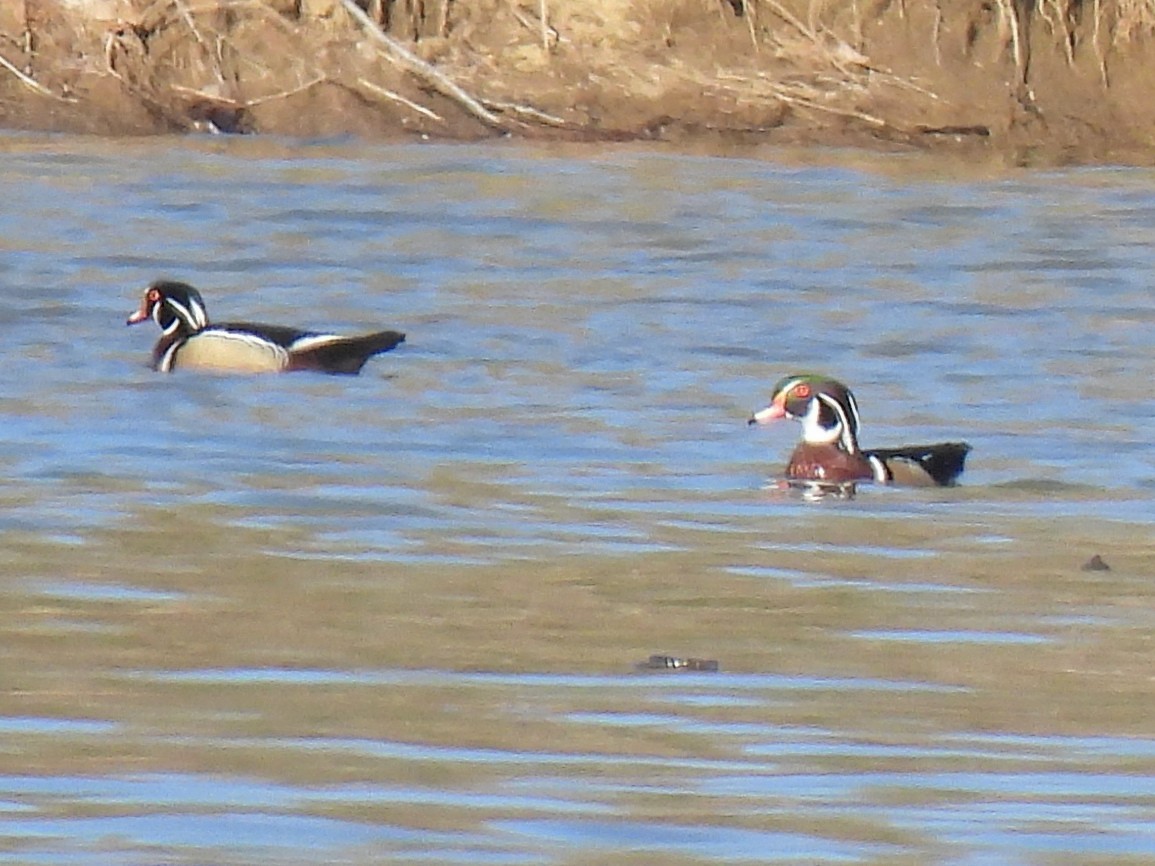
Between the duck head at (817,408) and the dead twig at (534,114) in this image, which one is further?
the dead twig at (534,114)

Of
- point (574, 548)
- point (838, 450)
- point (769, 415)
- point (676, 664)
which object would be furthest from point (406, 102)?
point (676, 664)

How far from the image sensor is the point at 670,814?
4.55 meters

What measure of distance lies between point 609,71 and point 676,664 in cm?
1212

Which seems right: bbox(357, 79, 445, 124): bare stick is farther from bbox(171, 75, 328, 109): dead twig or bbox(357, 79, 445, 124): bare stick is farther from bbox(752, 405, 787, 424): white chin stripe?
bbox(752, 405, 787, 424): white chin stripe

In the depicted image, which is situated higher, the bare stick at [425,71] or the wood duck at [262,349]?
the bare stick at [425,71]

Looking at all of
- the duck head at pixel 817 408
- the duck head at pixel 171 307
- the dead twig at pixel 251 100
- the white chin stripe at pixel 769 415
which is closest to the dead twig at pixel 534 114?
the dead twig at pixel 251 100

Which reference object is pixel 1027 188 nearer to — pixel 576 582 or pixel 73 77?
pixel 73 77

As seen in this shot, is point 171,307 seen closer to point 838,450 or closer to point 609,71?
point 838,450

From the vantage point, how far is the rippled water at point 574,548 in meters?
Result: 4.63

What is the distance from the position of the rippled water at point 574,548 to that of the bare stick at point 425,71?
2.00 meters

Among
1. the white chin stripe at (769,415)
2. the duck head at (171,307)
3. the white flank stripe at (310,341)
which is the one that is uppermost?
the white chin stripe at (769,415)

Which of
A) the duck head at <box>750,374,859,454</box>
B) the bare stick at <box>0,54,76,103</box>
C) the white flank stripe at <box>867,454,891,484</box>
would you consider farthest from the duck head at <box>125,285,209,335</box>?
the bare stick at <box>0,54,76,103</box>

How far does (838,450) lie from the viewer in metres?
8.96

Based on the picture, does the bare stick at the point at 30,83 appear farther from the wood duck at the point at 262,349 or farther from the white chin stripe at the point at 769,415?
the white chin stripe at the point at 769,415
